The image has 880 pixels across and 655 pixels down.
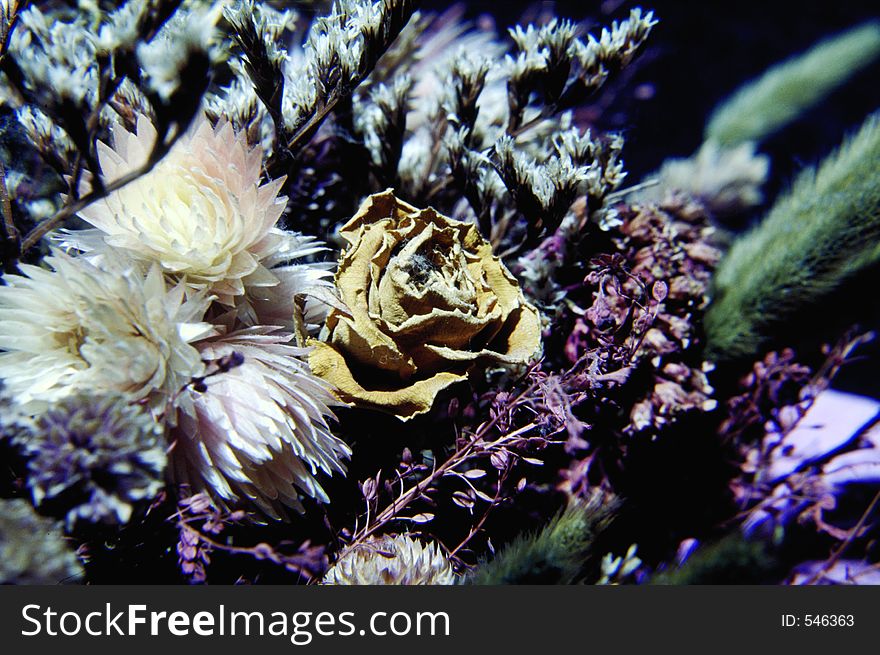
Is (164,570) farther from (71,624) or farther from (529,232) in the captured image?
(529,232)

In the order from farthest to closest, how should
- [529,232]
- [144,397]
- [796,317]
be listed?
[796,317]
[529,232]
[144,397]

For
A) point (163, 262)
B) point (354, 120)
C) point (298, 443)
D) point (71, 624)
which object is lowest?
point (71, 624)

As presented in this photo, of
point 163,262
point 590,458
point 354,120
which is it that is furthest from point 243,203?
point 590,458

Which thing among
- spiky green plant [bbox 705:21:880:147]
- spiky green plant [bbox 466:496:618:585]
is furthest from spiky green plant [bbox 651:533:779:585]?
spiky green plant [bbox 705:21:880:147]

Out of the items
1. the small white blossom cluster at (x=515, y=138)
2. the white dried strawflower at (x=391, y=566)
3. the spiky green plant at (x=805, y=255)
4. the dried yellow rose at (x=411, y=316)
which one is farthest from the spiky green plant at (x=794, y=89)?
the white dried strawflower at (x=391, y=566)

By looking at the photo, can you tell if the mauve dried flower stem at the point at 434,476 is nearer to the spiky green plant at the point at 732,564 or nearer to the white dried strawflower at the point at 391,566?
the white dried strawflower at the point at 391,566

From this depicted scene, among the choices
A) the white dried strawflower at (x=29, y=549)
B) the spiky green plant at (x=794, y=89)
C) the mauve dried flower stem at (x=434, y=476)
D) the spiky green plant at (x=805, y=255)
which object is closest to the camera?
the white dried strawflower at (x=29, y=549)

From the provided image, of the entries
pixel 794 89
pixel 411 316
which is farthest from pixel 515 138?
pixel 794 89

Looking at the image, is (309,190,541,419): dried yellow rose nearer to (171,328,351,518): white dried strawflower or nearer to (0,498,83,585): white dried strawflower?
(171,328,351,518): white dried strawflower
